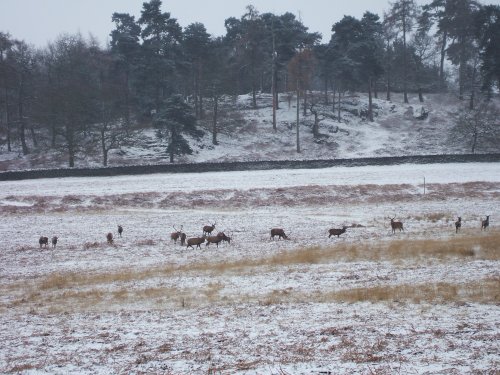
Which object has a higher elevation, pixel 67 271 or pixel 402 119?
pixel 402 119

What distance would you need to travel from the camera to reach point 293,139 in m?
72.1

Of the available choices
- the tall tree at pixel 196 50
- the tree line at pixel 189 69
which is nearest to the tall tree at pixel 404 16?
the tree line at pixel 189 69

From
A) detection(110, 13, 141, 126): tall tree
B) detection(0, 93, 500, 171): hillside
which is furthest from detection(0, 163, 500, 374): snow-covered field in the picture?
detection(110, 13, 141, 126): tall tree

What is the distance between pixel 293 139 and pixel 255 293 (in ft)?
190

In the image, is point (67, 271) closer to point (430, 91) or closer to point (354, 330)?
point (354, 330)

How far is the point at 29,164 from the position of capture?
6350 centimetres

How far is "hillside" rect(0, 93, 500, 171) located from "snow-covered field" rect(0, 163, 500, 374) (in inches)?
1114

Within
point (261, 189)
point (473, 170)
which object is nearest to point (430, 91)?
point (473, 170)

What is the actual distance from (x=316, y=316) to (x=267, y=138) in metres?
60.1

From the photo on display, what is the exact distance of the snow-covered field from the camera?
10273 mm

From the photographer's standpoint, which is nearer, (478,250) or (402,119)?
(478,250)

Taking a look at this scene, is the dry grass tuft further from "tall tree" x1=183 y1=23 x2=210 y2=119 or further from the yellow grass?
"tall tree" x1=183 y1=23 x2=210 y2=119

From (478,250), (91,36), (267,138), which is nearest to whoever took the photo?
(478,250)

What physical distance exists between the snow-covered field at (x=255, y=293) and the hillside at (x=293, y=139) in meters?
28.3
